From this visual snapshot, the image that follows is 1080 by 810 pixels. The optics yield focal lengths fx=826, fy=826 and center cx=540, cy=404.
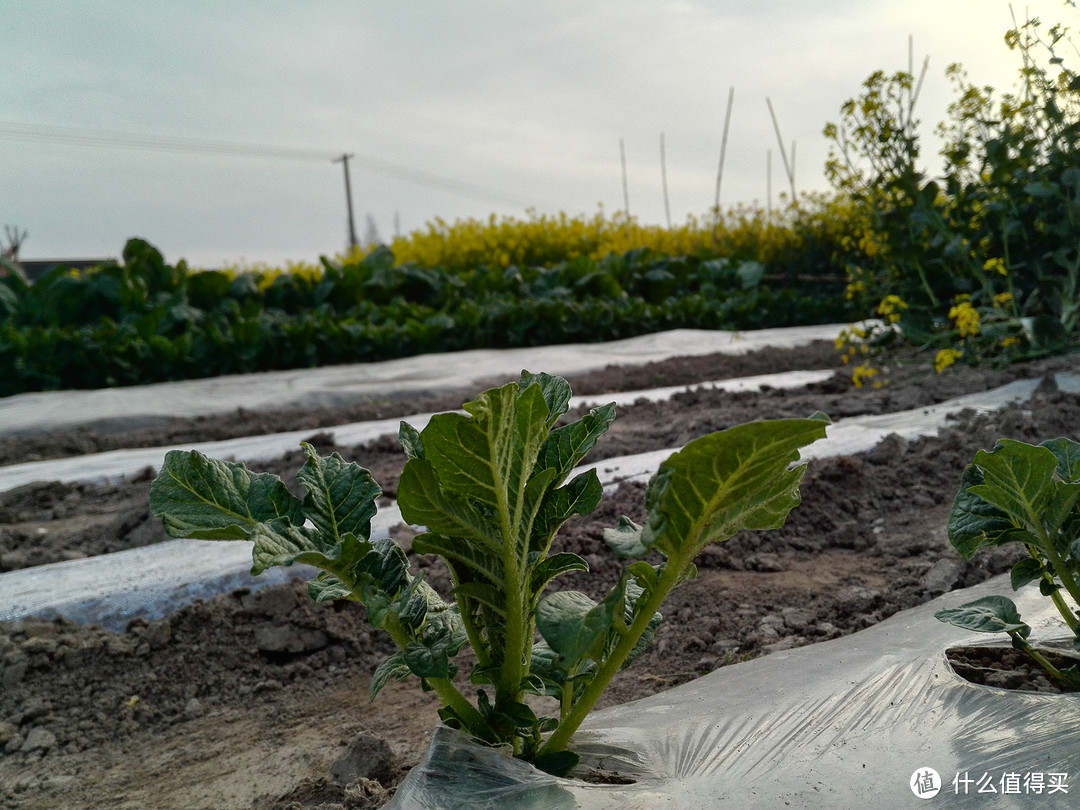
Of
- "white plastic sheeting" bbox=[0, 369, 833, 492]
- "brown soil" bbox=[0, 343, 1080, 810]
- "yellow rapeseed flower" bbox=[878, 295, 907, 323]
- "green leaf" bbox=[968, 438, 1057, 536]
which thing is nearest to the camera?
"green leaf" bbox=[968, 438, 1057, 536]

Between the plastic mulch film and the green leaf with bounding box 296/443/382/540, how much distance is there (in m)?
0.27

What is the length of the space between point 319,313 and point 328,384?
153 centimetres

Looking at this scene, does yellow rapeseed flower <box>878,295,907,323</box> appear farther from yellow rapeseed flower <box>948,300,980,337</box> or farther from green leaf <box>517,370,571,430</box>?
green leaf <box>517,370,571,430</box>

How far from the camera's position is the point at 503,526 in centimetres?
92

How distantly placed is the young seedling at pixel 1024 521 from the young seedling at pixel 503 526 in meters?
0.32

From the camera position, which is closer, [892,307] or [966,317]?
[966,317]

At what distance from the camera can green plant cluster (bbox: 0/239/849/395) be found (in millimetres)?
6250

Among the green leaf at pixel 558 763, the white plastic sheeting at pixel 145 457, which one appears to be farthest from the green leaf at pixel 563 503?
the white plastic sheeting at pixel 145 457

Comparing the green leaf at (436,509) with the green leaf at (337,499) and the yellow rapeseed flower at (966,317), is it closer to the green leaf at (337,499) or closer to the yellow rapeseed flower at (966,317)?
the green leaf at (337,499)

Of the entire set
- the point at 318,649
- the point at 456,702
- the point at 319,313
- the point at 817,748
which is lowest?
the point at 318,649

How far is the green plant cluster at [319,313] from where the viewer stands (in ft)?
20.5

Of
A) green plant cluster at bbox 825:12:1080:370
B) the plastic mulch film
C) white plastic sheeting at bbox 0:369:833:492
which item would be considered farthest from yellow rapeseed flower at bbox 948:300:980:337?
the plastic mulch film

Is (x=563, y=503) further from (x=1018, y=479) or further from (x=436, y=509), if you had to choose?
(x=1018, y=479)

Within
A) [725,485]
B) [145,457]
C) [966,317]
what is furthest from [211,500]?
[966,317]
